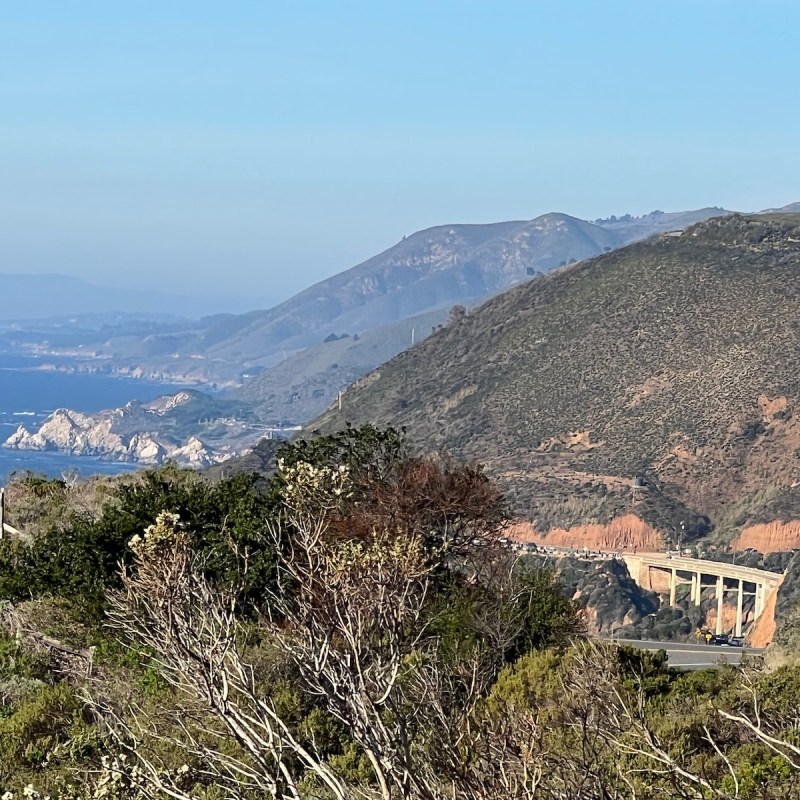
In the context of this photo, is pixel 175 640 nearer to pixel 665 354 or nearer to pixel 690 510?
pixel 690 510

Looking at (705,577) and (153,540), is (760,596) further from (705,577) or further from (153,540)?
(153,540)

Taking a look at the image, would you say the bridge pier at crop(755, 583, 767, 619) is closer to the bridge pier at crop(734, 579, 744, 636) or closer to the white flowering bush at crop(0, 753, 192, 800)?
the bridge pier at crop(734, 579, 744, 636)

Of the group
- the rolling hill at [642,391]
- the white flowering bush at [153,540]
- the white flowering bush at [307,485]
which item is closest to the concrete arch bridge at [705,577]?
the rolling hill at [642,391]

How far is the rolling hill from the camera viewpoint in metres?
63.9

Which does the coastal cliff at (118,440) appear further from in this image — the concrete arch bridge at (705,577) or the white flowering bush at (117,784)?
the white flowering bush at (117,784)

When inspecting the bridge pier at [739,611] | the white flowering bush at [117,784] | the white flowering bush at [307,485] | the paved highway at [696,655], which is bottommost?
the bridge pier at [739,611]

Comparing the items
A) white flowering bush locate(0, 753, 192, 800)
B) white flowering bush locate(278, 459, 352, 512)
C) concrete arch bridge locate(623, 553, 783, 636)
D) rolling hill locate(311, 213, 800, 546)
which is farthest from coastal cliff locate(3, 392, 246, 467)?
white flowering bush locate(0, 753, 192, 800)

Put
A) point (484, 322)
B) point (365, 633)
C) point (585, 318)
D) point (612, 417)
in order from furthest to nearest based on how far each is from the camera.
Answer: point (484, 322), point (585, 318), point (612, 417), point (365, 633)

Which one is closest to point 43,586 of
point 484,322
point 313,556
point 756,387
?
point 313,556

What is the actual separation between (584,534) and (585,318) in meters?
20.8

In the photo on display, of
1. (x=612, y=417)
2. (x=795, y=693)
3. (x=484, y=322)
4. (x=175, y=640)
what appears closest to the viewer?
(x=175, y=640)

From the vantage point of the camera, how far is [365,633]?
6.61m

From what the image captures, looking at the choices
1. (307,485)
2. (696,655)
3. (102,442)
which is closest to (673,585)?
(696,655)

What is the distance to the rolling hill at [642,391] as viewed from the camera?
210ft
